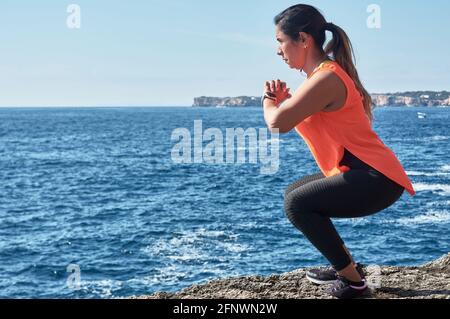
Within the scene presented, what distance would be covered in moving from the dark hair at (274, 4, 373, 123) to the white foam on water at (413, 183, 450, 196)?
52.3m

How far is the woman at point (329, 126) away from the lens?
14.8 feet

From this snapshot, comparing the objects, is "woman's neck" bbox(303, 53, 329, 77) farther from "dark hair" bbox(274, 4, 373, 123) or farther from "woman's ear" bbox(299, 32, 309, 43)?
"woman's ear" bbox(299, 32, 309, 43)

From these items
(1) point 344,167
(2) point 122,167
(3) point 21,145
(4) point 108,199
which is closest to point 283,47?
(1) point 344,167

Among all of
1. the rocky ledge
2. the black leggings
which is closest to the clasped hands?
the black leggings

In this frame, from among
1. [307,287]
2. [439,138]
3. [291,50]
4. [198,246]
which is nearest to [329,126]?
[291,50]

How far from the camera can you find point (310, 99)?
4.44 meters

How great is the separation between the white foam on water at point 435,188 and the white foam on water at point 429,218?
7087 millimetres

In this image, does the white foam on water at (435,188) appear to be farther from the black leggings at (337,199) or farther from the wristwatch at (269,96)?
the wristwatch at (269,96)

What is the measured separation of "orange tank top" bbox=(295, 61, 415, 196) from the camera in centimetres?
457
